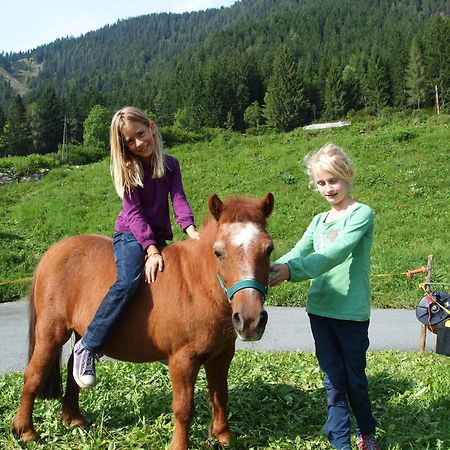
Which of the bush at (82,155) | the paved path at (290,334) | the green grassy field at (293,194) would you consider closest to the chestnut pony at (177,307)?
the paved path at (290,334)

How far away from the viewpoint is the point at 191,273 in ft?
11.8

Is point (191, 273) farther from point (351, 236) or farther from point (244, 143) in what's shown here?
point (244, 143)

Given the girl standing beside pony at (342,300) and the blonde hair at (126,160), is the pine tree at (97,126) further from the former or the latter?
the girl standing beside pony at (342,300)

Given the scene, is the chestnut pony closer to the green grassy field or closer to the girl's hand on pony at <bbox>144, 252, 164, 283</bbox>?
the girl's hand on pony at <bbox>144, 252, 164, 283</bbox>

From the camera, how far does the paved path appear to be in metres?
7.27

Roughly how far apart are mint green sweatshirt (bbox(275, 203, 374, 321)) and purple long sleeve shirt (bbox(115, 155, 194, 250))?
101cm

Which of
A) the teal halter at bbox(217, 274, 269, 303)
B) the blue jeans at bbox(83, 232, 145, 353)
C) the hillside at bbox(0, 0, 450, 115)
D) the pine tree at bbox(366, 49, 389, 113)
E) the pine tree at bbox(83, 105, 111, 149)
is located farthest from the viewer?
the hillside at bbox(0, 0, 450, 115)

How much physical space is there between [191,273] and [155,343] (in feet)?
1.94

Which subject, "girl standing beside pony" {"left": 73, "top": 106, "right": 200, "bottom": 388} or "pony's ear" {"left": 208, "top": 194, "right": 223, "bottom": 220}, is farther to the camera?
"girl standing beside pony" {"left": 73, "top": 106, "right": 200, "bottom": 388}

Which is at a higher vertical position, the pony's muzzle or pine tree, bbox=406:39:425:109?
pine tree, bbox=406:39:425:109

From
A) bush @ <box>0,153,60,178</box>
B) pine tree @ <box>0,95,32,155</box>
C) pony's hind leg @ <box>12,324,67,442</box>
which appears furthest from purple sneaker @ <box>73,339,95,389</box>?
pine tree @ <box>0,95,32,155</box>

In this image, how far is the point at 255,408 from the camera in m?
4.68

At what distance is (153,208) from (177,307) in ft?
2.91

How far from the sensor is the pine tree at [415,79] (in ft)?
233
